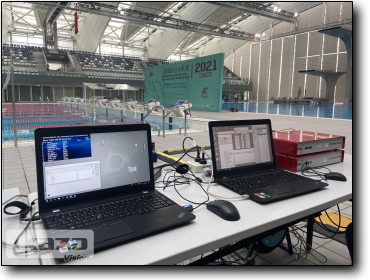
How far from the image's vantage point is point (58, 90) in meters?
22.3

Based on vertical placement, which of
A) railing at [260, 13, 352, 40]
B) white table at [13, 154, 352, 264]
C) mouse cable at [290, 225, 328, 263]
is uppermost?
railing at [260, 13, 352, 40]

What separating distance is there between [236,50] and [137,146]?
3214 centimetres

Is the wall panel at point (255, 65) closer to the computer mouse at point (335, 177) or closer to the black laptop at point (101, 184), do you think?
the computer mouse at point (335, 177)

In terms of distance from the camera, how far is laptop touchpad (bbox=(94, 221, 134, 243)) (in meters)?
0.77

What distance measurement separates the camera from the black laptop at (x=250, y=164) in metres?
1.20

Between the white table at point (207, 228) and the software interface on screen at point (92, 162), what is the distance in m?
0.16

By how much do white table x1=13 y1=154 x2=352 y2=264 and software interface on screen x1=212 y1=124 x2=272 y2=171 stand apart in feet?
0.54

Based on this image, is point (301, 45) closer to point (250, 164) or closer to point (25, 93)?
point (25, 93)

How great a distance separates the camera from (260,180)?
1.30 metres

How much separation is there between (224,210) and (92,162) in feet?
1.76

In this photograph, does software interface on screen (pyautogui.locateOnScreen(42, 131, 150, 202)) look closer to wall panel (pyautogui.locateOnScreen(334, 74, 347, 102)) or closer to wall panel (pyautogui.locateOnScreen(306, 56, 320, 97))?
wall panel (pyautogui.locateOnScreen(334, 74, 347, 102))

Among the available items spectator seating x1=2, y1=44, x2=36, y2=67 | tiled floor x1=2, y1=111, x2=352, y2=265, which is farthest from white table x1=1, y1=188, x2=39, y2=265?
spectator seating x1=2, y1=44, x2=36, y2=67

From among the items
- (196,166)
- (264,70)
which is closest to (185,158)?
(196,166)

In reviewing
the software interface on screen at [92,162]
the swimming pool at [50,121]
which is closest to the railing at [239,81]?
the swimming pool at [50,121]
